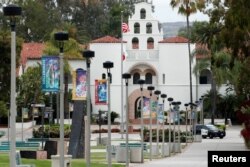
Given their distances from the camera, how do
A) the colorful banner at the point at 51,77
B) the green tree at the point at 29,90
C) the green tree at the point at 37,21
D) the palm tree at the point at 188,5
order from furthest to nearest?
the green tree at the point at 37,21
the green tree at the point at 29,90
the palm tree at the point at 188,5
the colorful banner at the point at 51,77

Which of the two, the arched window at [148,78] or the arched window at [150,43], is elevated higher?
the arched window at [150,43]

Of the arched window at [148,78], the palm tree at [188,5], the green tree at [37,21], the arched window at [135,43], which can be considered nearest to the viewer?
the palm tree at [188,5]

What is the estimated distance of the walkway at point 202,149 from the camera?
43088 mm

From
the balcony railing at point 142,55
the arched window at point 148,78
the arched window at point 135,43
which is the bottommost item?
the arched window at point 148,78

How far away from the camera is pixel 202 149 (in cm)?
6044

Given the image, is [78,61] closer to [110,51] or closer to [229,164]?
[110,51]

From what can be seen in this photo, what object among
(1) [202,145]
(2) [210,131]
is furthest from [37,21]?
(1) [202,145]

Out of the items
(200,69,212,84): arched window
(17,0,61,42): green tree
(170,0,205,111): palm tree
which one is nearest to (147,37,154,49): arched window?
(200,69,212,84): arched window

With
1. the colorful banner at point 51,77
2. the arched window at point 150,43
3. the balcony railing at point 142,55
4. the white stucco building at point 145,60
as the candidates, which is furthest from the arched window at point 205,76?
the colorful banner at point 51,77

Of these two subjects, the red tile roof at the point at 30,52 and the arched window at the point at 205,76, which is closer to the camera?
the red tile roof at the point at 30,52

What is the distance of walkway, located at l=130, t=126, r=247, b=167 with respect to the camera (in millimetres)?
43088

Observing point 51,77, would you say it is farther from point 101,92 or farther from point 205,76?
point 205,76

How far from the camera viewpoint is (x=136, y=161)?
43562mm

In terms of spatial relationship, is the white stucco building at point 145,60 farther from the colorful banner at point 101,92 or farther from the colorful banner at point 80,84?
the colorful banner at point 80,84
